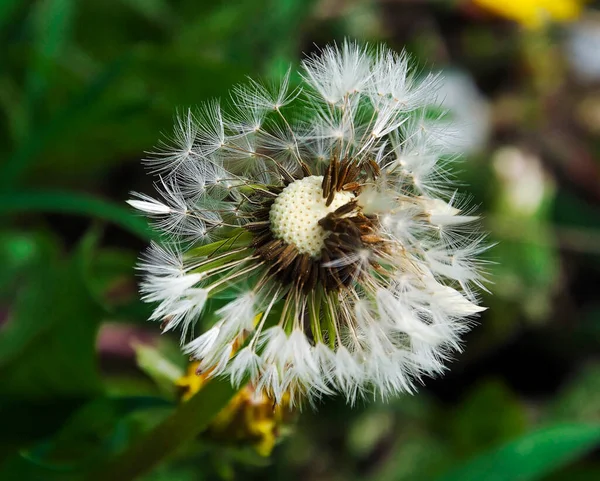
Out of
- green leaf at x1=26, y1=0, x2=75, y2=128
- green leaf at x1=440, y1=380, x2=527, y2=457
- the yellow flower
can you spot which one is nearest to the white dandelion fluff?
green leaf at x1=26, y1=0, x2=75, y2=128

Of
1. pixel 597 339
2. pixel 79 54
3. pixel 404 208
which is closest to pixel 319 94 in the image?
pixel 404 208

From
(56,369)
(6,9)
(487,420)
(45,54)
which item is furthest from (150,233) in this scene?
(487,420)

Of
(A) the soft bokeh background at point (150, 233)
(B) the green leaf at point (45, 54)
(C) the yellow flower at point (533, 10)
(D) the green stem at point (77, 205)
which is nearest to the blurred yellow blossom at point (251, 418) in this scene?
(A) the soft bokeh background at point (150, 233)

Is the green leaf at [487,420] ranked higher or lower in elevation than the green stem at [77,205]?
lower

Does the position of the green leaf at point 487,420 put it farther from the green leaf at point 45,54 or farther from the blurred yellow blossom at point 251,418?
the green leaf at point 45,54

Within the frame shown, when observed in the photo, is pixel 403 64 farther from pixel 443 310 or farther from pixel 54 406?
pixel 54 406

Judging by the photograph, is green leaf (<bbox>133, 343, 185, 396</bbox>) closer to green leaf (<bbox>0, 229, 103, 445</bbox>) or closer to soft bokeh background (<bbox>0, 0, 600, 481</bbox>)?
soft bokeh background (<bbox>0, 0, 600, 481</bbox>)

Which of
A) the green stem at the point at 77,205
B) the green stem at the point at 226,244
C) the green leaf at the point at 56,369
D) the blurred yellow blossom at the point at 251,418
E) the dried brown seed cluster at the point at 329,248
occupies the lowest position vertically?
the green leaf at the point at 56,369
